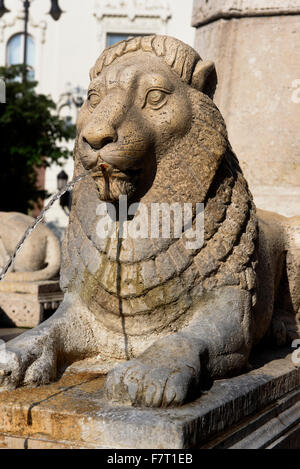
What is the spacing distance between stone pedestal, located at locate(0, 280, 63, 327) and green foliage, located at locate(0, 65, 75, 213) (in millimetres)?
10161

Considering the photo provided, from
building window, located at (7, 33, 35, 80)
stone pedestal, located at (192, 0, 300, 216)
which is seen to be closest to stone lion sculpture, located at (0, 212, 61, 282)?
stone pedestal, located at (192, 0, 300, 216)

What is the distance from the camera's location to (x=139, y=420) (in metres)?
2.34

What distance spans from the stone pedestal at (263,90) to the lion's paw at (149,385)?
8.05 ft

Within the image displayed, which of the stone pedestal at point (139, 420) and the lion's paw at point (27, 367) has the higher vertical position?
the lion's paw at point (27, 367)

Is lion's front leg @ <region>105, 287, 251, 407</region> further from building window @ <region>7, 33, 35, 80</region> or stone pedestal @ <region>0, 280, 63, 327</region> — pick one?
building window @ <region>7, 33, 35, 80</region>

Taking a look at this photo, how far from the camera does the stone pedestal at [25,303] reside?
5.92 m

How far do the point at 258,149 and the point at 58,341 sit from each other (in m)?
2.45

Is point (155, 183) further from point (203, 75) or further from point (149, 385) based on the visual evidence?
point (149, 385)

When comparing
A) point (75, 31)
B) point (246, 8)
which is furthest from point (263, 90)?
point (75, 31)

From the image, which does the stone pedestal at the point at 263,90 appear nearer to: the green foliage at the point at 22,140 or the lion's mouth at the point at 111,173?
the lion's mouth at the point at 111,173

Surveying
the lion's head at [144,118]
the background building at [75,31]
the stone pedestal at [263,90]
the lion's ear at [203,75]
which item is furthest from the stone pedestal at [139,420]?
the background building at [75,31]
